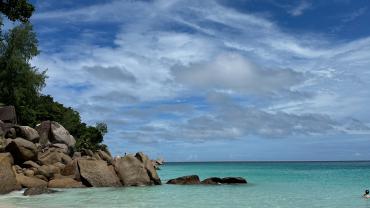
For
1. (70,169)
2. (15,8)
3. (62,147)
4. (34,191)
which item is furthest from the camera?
(62,147)

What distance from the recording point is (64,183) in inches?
1309

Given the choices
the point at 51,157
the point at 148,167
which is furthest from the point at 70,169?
the point at 148,167

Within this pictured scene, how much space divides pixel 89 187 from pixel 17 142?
6519mm

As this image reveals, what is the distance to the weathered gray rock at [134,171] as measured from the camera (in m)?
36.2

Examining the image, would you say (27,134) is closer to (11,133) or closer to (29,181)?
(11,133)

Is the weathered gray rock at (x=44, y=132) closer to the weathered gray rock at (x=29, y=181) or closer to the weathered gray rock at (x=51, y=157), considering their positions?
the weathered gray rock at (x=51, y=157)

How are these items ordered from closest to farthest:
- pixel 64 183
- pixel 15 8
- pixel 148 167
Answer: pixel 15 8, pixel 64 183, pixel 148 167

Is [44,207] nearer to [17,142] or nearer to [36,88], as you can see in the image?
[17,142]

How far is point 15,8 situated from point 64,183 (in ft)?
46.4

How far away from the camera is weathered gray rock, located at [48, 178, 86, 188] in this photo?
3309 centimetres

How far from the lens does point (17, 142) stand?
3497 cm

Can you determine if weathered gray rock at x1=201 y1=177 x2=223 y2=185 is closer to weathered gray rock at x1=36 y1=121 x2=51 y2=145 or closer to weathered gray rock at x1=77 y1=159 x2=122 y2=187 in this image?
weathered gray rock at x1=77 y1=159 x2=122 y2=187

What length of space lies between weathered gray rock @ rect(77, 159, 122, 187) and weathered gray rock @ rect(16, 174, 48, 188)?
276cm

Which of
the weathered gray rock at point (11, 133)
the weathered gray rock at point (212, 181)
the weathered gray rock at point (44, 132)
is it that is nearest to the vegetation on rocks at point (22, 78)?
the weathered gray rock at point (44, 132)
